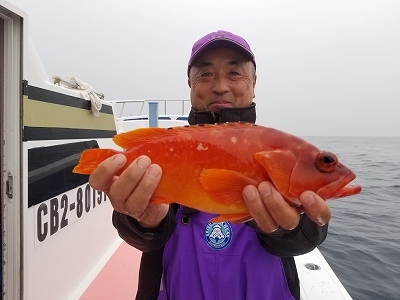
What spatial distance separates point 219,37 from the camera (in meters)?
2.52

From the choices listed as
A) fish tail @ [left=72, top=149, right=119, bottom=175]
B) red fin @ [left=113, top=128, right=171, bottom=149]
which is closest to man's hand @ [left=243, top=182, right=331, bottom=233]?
red fin @ [left=113, top=128, right=171, bottom=149]

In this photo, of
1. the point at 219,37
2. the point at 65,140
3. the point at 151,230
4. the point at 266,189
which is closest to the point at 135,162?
the point at 151,230

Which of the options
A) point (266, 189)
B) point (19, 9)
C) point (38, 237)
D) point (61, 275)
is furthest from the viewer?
point (61, 275)

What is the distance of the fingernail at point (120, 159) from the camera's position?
1.67 m

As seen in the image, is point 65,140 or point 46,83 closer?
point 46,83

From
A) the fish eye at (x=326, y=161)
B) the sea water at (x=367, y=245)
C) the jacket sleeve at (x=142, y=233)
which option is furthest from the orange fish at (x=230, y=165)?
the sea water at (x=367, y=245)

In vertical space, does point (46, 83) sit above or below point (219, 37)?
below

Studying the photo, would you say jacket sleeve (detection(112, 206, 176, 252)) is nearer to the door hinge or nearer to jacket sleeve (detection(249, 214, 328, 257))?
jacket sleeve (detection(249, 214, 328, 257))

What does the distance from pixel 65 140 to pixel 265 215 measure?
101 inches

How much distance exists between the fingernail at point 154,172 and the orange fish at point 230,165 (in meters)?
0.05

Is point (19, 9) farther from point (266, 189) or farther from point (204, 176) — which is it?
point (266, 189)

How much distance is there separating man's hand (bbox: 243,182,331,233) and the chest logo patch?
61 cm

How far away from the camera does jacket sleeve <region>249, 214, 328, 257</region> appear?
193 cm

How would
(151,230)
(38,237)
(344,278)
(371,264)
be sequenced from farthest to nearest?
(371,264), (344,278), (38,237), (151,230)
